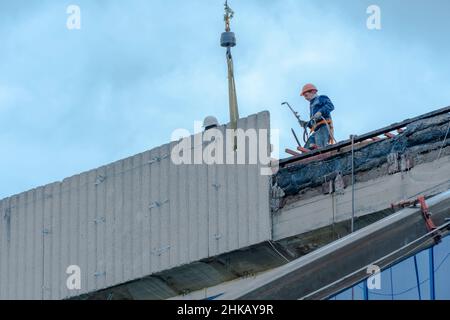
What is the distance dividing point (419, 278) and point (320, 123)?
1137 centimetres

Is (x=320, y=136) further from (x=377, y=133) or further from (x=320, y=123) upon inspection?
(x=377, y=133)

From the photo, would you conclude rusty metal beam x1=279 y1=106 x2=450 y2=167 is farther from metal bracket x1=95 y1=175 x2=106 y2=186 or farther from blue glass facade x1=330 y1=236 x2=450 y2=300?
blue glass facade x1=330 y1=236 x2=450 y2=300

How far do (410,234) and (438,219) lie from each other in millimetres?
441

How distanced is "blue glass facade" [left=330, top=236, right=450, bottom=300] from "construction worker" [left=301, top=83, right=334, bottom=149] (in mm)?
11006

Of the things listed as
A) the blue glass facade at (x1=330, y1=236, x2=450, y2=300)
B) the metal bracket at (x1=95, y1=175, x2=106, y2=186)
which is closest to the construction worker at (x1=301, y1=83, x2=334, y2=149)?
the metal bracket at (x1=95, y1=175, x2=106, y2=186)

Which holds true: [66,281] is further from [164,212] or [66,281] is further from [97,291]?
[164,212]

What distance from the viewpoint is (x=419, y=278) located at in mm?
13539

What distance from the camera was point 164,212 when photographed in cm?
2539

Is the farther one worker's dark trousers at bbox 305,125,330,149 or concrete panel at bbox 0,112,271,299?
worker's dark trousers at bbox 305,125,330,149

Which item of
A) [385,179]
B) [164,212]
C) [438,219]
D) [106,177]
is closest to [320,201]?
[385,179]

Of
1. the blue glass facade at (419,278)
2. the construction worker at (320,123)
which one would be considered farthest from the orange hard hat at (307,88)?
the blue glass facade at (419,278)

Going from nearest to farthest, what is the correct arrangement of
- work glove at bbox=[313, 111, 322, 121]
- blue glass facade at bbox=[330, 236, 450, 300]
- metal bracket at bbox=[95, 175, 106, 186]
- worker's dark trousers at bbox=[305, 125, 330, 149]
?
1. blue glass facade at bbox=[330, 236, 450, 300]
2. work glove at bbox=[313, 111, 322, 121]
3. worker's dark trousers at bbox=[305, 125, 330, 149]
4. metal bracket at bbox=[95, 175, 106, 186]

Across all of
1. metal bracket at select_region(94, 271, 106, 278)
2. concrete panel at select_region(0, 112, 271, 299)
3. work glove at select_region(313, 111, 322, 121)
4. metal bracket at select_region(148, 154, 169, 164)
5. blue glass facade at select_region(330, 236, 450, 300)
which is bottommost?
blue glass facade at select_region(330, 236, 450, 300)

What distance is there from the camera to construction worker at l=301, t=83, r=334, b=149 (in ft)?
81.0
